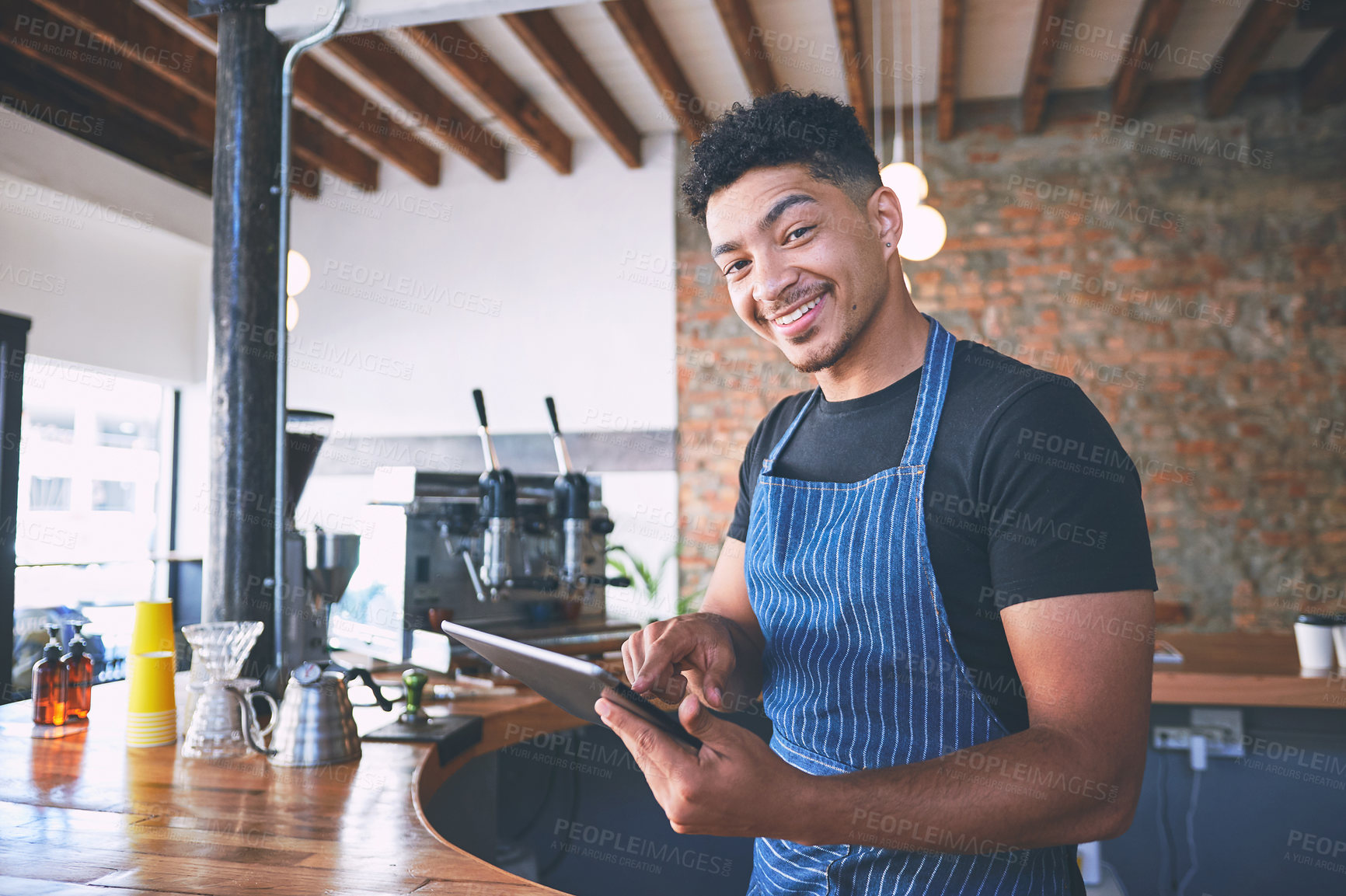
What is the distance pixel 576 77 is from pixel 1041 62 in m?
2.13

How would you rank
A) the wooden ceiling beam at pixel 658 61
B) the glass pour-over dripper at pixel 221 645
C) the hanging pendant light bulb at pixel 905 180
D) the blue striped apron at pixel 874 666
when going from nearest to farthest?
the blue striped apron at pixel 874 666, the glass pour-over dripper at pixel 221 645, the hanging pendant light bulb at pixel 905 180, the wooden ceiling beam at pixel 658 61

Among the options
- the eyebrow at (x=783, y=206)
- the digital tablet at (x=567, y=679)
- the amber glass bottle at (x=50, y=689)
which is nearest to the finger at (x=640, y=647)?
the digital tablet at (x=567, y=679)

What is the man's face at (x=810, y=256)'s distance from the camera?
1.19 m

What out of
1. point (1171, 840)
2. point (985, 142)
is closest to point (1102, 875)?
point (1171, 840)

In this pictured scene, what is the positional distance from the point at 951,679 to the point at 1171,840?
2.31 metres

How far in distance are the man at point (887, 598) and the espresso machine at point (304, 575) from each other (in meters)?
1.14

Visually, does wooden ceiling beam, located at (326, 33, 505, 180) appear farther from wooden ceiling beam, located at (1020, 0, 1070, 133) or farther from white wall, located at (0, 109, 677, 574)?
wooden ceiling beam, located at (1020, 0, 1070, 133)

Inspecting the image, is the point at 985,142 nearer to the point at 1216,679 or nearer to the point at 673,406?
the point at 673,406

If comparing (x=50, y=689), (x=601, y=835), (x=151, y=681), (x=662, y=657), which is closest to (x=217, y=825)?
(x=151, y=681)

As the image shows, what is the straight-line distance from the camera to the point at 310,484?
575 cm

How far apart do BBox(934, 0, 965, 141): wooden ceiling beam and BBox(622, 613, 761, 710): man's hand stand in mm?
3227

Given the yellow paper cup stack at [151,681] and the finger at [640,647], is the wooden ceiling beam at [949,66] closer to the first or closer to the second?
the finger at [640,647]

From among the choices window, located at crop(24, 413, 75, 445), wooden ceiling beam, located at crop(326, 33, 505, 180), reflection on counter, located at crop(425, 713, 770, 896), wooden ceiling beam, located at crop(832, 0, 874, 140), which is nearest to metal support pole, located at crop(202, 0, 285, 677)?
reflection on counter, located at crop(425, 713, 770, 896)

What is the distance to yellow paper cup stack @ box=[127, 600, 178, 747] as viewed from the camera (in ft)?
5.79
